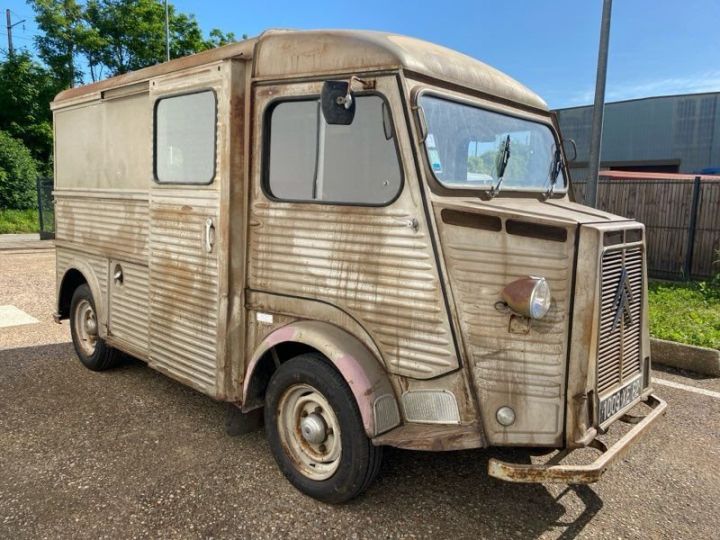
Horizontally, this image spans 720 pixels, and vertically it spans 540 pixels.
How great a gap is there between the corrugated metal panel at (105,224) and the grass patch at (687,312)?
215 inches

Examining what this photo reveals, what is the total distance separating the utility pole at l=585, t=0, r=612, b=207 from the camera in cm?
791

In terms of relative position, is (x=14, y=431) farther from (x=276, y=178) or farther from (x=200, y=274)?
(x=276, y=178)

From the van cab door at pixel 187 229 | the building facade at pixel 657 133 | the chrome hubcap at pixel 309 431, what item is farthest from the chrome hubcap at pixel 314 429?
the building facade at pixel 657 133

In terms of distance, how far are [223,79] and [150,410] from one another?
2.64 metres

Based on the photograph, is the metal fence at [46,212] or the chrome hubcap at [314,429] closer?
the chrome hubcap at [314,429]

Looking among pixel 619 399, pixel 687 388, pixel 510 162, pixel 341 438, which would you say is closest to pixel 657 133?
pixel 687 388

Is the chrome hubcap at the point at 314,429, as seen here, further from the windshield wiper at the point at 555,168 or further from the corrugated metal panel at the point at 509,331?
the windshield wiper at the point at 555,168

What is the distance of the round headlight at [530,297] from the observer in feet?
8.50

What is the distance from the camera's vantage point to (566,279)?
8.75ft

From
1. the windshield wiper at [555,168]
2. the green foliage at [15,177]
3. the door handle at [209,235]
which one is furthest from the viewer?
the green foliage at [15,177]

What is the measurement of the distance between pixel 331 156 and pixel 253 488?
201 cm

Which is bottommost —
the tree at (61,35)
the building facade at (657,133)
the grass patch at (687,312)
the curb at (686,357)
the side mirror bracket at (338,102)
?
the curb at (686,357)

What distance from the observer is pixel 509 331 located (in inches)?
107

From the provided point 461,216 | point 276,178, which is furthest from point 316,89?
point 461,216
